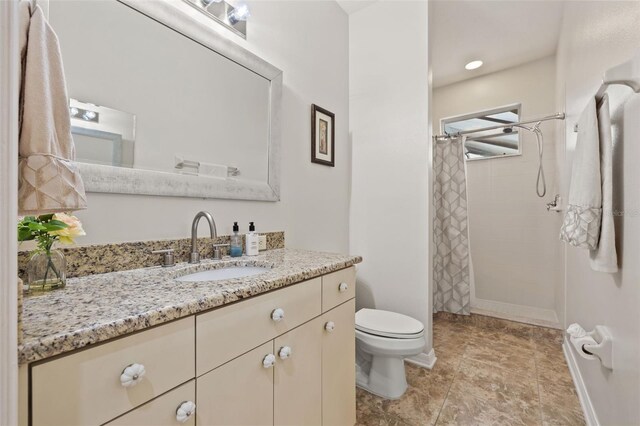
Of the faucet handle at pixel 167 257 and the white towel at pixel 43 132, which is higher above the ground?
the white towel at pixel 43 132

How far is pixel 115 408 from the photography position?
553 mm

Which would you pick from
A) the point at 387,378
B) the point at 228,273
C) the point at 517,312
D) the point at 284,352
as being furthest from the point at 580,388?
the point at 228,273

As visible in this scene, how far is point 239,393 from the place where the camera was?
2.63 feet

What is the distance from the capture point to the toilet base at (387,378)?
1646 millimetres

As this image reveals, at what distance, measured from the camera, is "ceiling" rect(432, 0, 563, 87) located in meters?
2.22

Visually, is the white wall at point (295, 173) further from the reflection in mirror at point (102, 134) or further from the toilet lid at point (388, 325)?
the toilet lid at point (388, 325)

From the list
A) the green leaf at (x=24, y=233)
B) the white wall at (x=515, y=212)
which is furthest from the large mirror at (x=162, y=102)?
the white wall at (x=515, y=212)

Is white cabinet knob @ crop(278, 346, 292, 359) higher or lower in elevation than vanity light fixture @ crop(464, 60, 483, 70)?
lower

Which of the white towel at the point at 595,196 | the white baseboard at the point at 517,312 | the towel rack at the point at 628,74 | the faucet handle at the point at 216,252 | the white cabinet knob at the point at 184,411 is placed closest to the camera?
the white cabinet knob at the point at 184,411

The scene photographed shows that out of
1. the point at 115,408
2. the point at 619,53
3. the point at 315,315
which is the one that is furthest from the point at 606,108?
the point at 115,408

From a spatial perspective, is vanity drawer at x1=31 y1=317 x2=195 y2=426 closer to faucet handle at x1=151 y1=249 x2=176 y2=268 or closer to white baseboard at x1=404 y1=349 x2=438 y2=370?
faucet handle at x1=151 y1=249 x2=176 y2=268

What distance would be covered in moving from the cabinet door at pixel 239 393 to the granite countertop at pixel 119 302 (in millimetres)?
190

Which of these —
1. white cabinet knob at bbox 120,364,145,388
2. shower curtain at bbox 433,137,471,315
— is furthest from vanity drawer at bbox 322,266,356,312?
shower curtain at bbox 433,137,471,315

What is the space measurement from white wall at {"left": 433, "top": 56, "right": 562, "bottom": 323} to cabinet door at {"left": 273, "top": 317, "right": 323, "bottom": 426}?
2.68m
